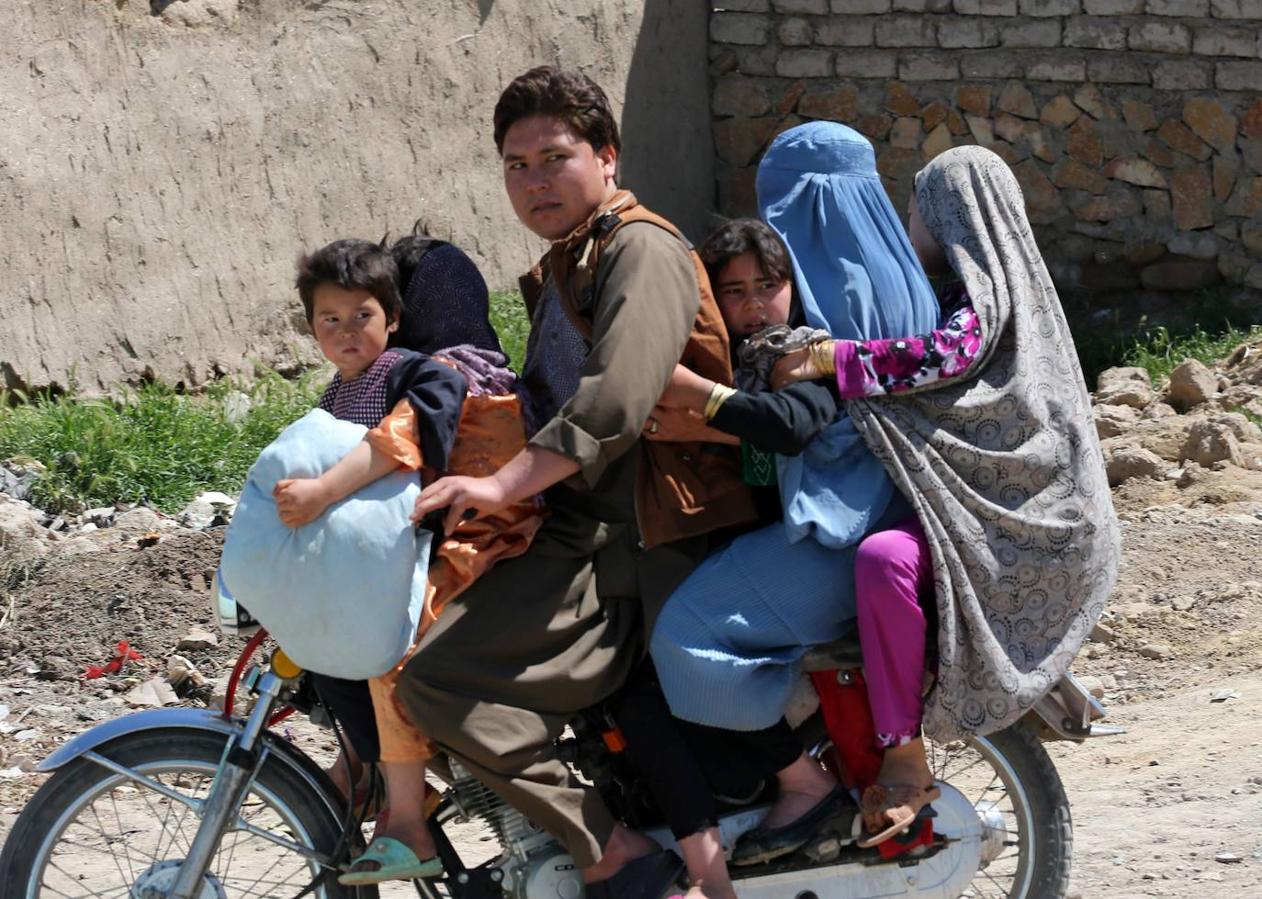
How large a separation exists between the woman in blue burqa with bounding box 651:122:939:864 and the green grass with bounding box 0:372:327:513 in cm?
353

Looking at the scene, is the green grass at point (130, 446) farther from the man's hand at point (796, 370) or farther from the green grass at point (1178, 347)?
the green grass at point (1178, 347)

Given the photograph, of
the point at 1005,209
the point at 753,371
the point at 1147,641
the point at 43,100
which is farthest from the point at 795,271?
the point at 43,100

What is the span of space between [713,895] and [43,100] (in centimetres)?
477

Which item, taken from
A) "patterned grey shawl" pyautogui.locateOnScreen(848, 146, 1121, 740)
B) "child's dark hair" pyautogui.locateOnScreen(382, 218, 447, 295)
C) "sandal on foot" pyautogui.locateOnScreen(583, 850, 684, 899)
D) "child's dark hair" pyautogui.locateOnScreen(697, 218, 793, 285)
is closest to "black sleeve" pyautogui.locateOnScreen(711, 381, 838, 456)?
"patterned grey shawl" pyautogui.locateOnScreen(848, 146, 1121, 740)

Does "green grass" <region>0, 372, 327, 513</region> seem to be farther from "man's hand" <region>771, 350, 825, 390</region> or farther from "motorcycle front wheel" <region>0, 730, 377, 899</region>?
"man's hand" <region>771, 350, 825, 390</region>

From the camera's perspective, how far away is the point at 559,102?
2.95 metres

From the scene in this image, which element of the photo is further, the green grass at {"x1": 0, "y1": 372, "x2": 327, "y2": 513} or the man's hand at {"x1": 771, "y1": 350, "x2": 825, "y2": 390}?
the green grass at {"x1": 0, "y1": 372, "x2": 327, "y2": 513}

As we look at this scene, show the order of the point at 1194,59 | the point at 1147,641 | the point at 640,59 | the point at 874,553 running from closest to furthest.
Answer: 1. the point at 874,553
2. the point at 1147,641
3. the point at 1194,59
4. the point at 640,59

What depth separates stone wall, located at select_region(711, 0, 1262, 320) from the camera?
8.85m

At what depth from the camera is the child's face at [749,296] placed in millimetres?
3023

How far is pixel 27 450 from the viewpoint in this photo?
614 cm

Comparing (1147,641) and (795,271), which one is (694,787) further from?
(1147,641)

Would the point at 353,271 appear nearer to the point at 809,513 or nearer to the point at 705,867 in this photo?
the point at 809,513

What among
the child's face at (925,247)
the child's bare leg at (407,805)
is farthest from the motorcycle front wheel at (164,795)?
the child's face at (925,247)
